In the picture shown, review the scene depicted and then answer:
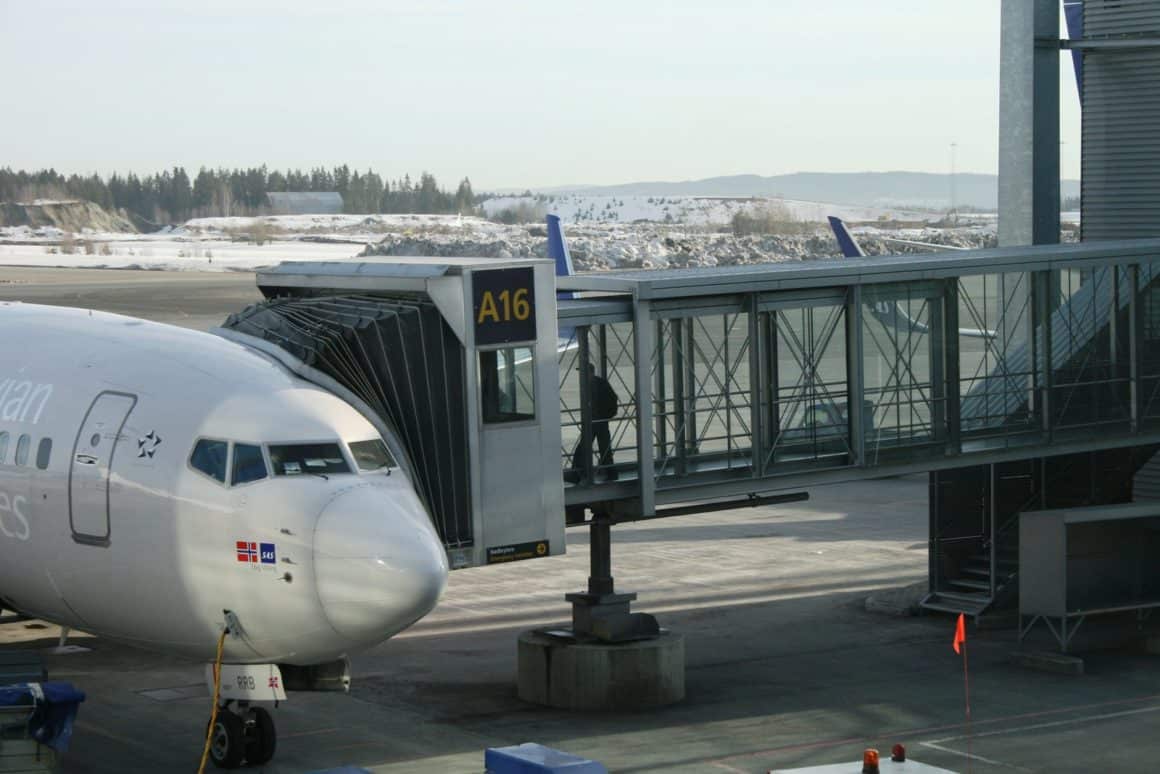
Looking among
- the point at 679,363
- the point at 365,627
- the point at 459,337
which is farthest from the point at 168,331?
the point at 679,363

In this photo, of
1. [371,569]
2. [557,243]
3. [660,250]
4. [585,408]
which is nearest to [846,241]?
[557,243]

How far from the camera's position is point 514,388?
77.2 ft

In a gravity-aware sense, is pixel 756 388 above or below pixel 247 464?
above

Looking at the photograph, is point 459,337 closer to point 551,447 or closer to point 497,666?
point 551,447

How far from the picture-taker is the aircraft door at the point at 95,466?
20.9 metres

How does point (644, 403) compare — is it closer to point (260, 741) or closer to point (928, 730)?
point (928, 730)

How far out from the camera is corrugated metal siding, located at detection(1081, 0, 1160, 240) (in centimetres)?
3538

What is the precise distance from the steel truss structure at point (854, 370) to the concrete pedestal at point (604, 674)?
2423mm

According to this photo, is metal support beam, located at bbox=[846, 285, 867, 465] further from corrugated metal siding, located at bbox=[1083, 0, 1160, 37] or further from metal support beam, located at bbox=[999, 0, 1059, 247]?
corrugated metal siding, located at bbox=[1083, 0, 1160, 37]

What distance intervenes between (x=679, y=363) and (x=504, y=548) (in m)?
5.19

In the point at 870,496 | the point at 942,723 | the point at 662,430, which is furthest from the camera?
the point at 870,496

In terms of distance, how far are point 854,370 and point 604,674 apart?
6.09 metres

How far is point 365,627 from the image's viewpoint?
64.1 ft

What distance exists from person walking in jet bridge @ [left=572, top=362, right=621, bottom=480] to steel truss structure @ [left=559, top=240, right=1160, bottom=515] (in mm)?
66
